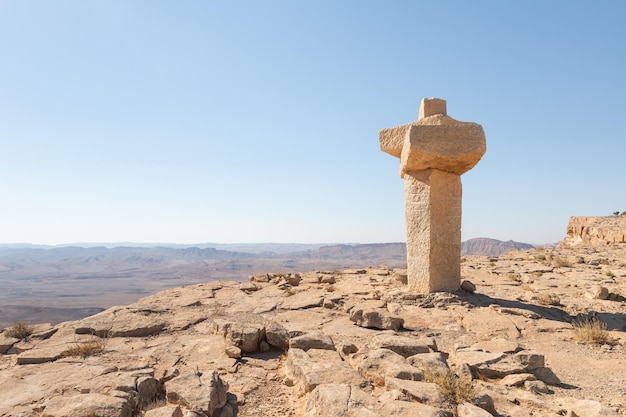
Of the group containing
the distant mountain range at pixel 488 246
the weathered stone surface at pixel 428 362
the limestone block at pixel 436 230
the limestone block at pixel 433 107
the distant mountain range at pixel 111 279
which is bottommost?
the distant mountain range at pixel 111 279

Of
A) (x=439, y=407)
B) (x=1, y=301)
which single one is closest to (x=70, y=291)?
(x=1, y=301)

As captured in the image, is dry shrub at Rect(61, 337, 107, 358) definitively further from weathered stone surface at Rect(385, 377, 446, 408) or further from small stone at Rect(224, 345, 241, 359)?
weathered stone surface at Rect(385, 377, 446, 408)

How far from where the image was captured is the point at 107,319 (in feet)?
20.7

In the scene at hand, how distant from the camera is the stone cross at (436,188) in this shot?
6793 mm

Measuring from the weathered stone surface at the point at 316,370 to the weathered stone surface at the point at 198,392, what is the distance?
0.70 m

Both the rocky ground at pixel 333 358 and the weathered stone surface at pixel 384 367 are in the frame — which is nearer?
the rocky ground at pixel 333 358

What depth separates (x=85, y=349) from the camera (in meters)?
4.86

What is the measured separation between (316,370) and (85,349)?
319 cm

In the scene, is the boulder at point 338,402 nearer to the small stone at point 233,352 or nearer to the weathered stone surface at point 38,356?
the small stone at point 233,352

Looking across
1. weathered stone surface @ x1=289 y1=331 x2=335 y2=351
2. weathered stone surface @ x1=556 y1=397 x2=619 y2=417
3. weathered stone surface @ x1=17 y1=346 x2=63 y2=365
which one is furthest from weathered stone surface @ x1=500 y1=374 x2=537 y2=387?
weathered stone surface @ x1=17 y1=346 x2=63 y2=365

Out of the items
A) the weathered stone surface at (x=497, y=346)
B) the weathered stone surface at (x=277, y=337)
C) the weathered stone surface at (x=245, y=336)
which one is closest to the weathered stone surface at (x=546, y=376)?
the weathered stone surface at (x=497, y=346)

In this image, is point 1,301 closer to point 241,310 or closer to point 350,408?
point 241,310

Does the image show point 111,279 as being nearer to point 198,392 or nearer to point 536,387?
point 198,392

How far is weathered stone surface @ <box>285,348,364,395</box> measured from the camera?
3.43 meters
